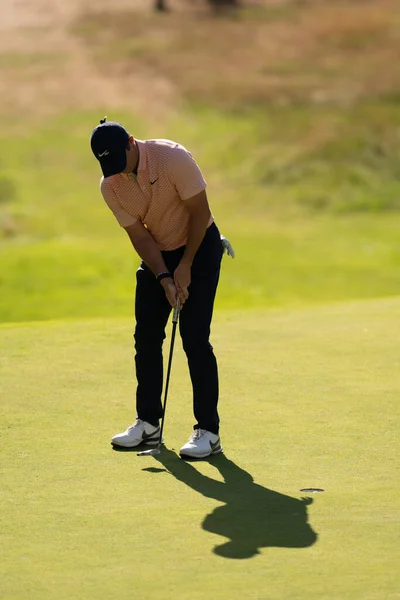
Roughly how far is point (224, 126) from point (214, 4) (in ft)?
15.3

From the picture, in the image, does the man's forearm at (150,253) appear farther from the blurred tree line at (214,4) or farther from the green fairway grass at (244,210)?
the blurred tree line at (214,4)

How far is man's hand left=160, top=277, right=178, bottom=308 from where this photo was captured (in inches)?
173

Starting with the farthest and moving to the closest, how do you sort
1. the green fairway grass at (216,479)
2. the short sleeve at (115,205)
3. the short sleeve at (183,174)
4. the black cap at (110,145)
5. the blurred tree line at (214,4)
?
the blurred tree line at (214,4) → the short sleeve at (115,205) → the short sleeve at (183,174) → the black cap at (110,145) → the green fairway grass at (216,479)

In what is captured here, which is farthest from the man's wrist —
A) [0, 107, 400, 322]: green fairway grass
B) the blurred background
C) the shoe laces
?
the blurred background

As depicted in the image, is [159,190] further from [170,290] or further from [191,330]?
[191,330]

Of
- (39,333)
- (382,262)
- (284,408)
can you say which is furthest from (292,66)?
(284,408)

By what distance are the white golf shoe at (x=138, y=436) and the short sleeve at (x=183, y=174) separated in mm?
896

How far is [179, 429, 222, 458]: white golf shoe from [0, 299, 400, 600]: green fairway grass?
0.04 meters

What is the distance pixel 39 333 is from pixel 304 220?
1452 centimetres

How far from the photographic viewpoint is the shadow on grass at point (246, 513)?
3.41m

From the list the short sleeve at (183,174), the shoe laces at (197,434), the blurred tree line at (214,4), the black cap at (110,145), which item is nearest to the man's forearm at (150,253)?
the short sleeve at (183,174)

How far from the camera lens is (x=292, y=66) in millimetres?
26797

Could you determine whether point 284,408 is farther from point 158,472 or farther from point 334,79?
point 334,79

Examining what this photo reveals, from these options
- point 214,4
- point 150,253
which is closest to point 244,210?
point 214,4
